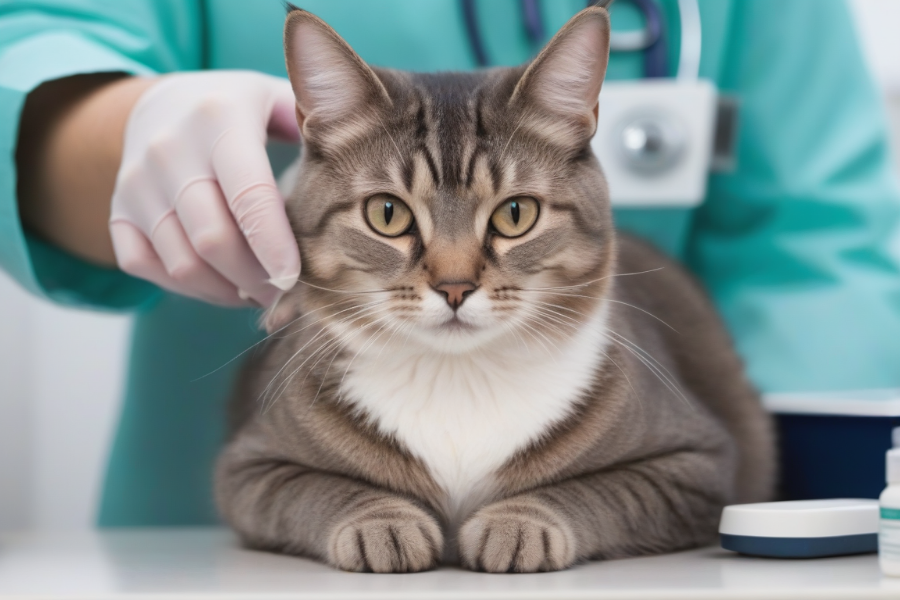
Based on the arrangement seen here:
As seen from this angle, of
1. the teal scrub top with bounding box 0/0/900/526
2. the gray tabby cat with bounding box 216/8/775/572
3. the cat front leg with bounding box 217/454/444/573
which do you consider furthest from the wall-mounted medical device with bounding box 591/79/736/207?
the cat front leg with bounding box 217/454/444/573

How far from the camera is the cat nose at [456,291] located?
966mm

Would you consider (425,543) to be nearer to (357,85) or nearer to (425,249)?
(425,249)

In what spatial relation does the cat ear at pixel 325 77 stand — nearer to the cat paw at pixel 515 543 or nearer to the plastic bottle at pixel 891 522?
the cat paw at pixel 515 543

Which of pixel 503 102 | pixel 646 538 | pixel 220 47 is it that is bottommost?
pixel 646 538

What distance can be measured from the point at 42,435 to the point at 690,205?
211 centimetres

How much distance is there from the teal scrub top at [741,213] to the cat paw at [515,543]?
0.91m

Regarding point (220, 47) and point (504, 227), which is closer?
point (504, 227)

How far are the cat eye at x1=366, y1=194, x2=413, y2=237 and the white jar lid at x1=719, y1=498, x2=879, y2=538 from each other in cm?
52

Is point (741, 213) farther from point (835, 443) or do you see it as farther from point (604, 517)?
point (604, 517)

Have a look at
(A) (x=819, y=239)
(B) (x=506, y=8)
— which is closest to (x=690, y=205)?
(A) (x=819, y=239)

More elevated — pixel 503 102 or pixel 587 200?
pixel 503 102

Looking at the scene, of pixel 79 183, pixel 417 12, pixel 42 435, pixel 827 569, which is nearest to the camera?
pixel 827 569

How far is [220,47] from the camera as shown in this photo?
1.70 m

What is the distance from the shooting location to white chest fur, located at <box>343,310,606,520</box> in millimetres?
1073
